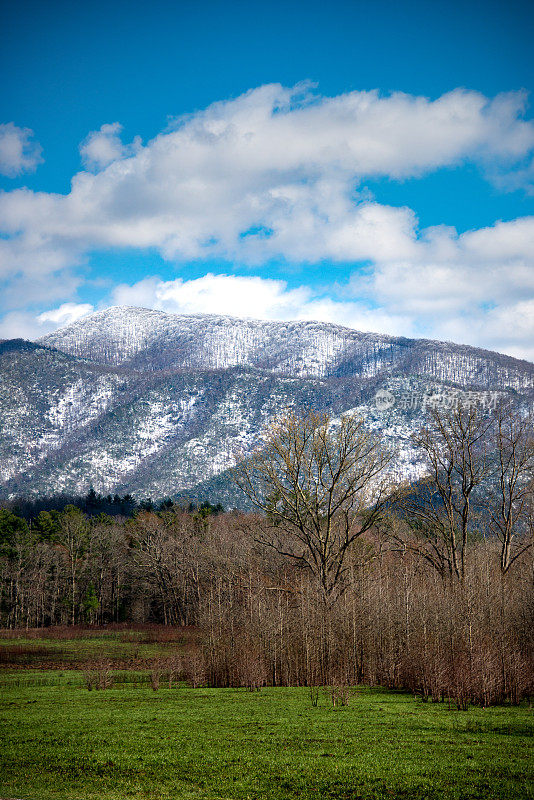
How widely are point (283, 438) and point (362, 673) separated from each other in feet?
57.5

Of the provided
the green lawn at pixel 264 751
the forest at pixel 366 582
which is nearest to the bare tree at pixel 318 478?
the forest at pixel 366 582

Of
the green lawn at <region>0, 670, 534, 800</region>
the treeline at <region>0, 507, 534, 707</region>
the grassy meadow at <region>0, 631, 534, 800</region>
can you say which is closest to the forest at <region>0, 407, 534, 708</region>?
the treeline at <region>0, 507, 534, 707</region>

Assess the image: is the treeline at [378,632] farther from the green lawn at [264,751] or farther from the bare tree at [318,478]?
the green lawn at [264,751]

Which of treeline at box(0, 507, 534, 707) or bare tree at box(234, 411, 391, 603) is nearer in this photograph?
treeline at box(0, 507, 534, 707)

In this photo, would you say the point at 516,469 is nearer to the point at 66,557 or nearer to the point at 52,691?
the point at 52,691

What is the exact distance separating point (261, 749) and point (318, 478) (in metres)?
30.2

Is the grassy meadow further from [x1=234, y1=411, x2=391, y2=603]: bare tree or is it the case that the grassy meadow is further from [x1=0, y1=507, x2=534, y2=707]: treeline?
[x1=234, y1=411, x2=391, y2=603]: bare tree

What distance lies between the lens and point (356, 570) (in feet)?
156

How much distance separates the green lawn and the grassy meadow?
4 centimetres

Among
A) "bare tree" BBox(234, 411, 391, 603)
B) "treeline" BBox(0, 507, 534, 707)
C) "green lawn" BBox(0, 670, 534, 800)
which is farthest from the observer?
"bare tree" BBox(234, 411, 391, 603)

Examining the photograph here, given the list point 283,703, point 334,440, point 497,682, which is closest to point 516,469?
point 334,440

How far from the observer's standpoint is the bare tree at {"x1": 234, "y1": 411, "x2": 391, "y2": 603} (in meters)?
46.2

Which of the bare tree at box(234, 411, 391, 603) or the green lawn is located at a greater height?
the bare tree at box(234, 411, 391, 603)

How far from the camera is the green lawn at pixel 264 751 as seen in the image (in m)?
15.0
